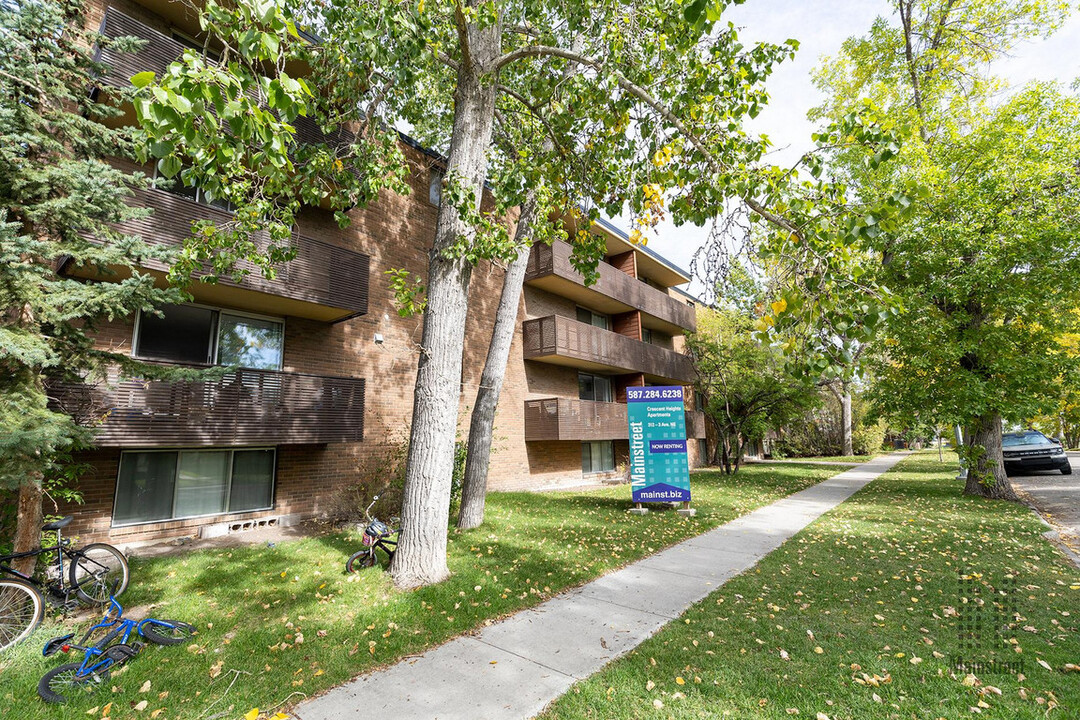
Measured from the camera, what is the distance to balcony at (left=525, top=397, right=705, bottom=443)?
14.8 m

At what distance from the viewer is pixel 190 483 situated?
8344mm

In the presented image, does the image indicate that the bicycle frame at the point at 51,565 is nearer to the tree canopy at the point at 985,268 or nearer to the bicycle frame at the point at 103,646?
the bicycle frame at the point at 103,646

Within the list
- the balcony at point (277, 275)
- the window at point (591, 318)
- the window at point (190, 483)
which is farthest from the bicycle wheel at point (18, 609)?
the window at point (591, 318)

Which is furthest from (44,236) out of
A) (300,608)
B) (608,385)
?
(608,385)

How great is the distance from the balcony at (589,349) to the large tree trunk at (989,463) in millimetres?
10086

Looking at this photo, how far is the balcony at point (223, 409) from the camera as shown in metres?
6.77

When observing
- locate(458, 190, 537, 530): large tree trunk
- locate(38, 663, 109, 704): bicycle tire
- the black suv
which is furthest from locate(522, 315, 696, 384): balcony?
locate(38, 663, 109, 704): bicycle tire

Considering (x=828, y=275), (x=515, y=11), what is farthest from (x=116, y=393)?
(x=828, y=275)

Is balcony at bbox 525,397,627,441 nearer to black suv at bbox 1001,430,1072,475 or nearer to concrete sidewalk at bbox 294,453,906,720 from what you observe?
concrete sidewalk at bbox 294,453,906,720

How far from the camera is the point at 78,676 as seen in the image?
351 centimetres

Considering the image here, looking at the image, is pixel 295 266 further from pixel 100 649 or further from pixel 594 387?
pixel 594 387

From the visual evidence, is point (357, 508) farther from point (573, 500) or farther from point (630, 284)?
point (630, 284)

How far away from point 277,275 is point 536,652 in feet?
24.7

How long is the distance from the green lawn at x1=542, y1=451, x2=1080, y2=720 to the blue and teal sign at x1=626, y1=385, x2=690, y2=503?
135 inches
